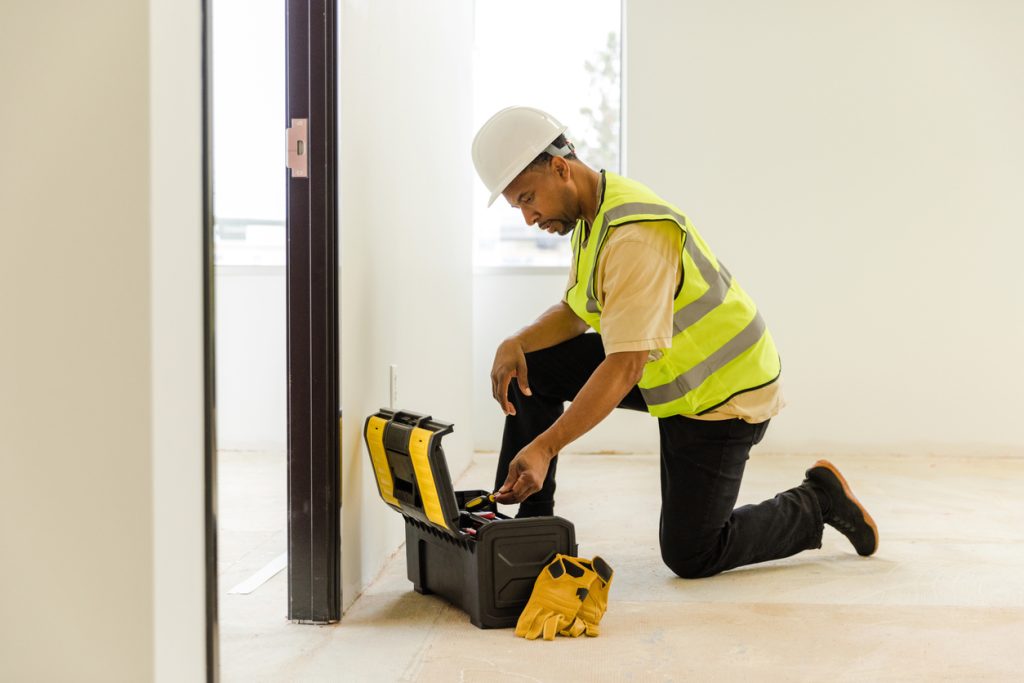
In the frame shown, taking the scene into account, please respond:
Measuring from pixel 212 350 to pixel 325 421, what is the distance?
0.73 meters

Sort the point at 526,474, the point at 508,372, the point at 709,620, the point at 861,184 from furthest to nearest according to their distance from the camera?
the point at 861,184 → the point at 508,372 → the point at 709,620 → the point at 526,474

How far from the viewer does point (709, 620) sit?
1.97 metres

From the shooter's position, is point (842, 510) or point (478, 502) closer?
point (478, 502)

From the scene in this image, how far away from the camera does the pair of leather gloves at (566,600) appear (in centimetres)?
185

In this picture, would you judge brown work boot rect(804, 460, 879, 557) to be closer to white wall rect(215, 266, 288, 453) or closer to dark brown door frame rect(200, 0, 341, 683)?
dark brown door frame rect(200, 0, 341, 683)

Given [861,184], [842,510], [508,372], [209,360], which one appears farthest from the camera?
[861,184]

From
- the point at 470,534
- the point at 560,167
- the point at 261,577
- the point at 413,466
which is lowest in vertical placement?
the point at 261,577

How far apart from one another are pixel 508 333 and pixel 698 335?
2252mm

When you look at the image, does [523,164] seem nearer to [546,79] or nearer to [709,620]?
[709,620]

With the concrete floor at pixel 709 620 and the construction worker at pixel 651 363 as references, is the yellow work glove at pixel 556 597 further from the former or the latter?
the construction worker at pixel 651 363

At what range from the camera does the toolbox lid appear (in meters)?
1.87

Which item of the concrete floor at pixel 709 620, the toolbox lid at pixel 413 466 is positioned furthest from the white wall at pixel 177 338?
the toolbox lid at pixel 413 466

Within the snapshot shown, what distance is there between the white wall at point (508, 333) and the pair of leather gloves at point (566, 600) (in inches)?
95.5

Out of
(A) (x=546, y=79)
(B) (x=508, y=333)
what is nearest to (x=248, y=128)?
(A) (x=546, y=79)
